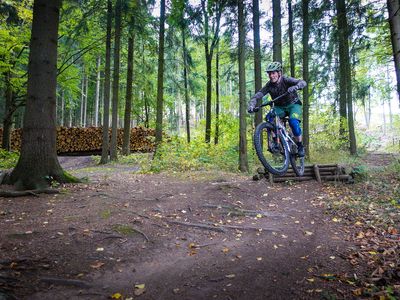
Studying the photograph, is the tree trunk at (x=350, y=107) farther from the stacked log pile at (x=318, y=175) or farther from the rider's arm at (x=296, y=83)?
the rider's arm at (x=296, y=83)

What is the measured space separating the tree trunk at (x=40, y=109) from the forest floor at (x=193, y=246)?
2.48 feet

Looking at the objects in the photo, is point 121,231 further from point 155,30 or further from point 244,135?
point 155,30

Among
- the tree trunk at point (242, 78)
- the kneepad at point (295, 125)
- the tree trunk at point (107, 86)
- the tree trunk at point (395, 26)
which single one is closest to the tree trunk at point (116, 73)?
the tree trunk at point (107, 86)

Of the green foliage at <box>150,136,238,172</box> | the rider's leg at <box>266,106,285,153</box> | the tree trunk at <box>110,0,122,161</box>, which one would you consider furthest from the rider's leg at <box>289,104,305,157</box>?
the tree trunk at <box>110,0,122,161</box>

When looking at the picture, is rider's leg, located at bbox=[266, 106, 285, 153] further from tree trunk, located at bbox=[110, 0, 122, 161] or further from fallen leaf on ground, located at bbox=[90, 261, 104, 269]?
tree trunk, located at bbox=[110, 0, 122, 161]

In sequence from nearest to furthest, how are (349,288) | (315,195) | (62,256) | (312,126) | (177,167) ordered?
1. (349,288)
2. (62,256)
3. (315,195)
4. (177,167)
5. (312,126)

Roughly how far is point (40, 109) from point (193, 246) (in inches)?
202

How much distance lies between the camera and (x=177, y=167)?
12969mm

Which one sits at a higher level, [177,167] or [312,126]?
[312,126]

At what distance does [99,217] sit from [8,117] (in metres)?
15.2

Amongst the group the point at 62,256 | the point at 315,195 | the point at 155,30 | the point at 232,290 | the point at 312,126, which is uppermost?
the point at 155,30

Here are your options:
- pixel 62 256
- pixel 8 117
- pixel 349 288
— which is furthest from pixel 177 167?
pixel 8 117

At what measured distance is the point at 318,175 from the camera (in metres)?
9.80

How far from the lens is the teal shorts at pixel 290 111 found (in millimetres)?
6728
